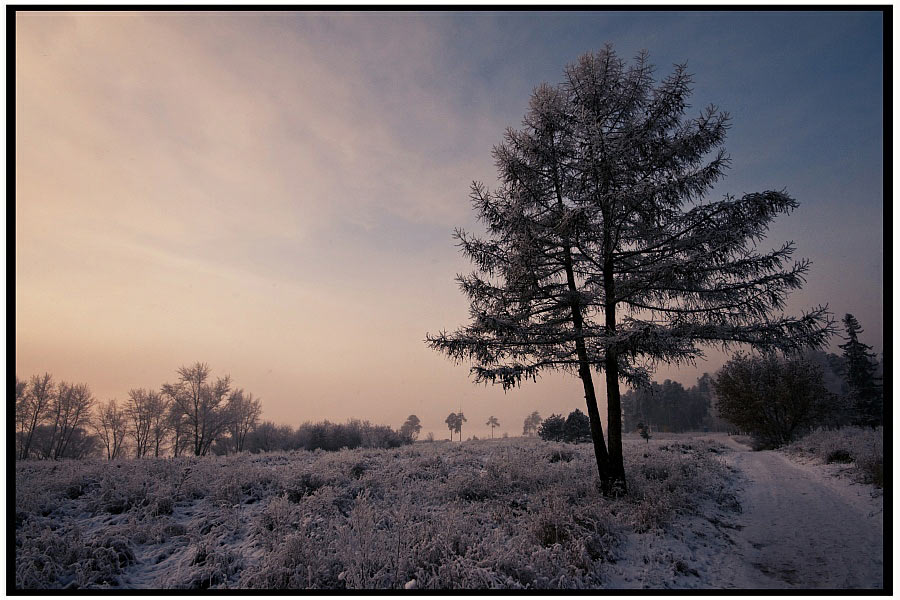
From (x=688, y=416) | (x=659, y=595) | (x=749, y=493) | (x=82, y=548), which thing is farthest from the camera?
(x=688, y=416)

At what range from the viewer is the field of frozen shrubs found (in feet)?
16.8

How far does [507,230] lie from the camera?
32.7ft

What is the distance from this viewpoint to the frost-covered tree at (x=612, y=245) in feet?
26.6

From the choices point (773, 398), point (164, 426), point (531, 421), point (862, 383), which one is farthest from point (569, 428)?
point (531, 421)

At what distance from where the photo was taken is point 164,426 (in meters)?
42.1

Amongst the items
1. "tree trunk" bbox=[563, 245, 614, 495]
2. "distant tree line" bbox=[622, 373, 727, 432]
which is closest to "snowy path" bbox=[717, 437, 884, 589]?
"tree trunk" bbox=[563, 245, 614, 495]

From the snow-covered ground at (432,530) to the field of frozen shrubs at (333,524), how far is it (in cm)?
3

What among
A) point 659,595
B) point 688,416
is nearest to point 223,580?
point 659,595

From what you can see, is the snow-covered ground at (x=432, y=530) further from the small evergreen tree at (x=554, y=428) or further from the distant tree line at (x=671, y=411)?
the distant tree line at (x=671, y=411)

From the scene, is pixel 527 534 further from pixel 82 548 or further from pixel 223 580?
pixel 82 548

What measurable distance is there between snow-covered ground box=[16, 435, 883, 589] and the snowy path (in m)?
0.03

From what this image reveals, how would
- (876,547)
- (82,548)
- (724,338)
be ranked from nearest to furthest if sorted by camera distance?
(82,548), (876,547), (724,338)

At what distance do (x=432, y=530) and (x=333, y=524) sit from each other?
2.04 meters

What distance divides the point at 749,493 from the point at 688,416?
88.0 meters
